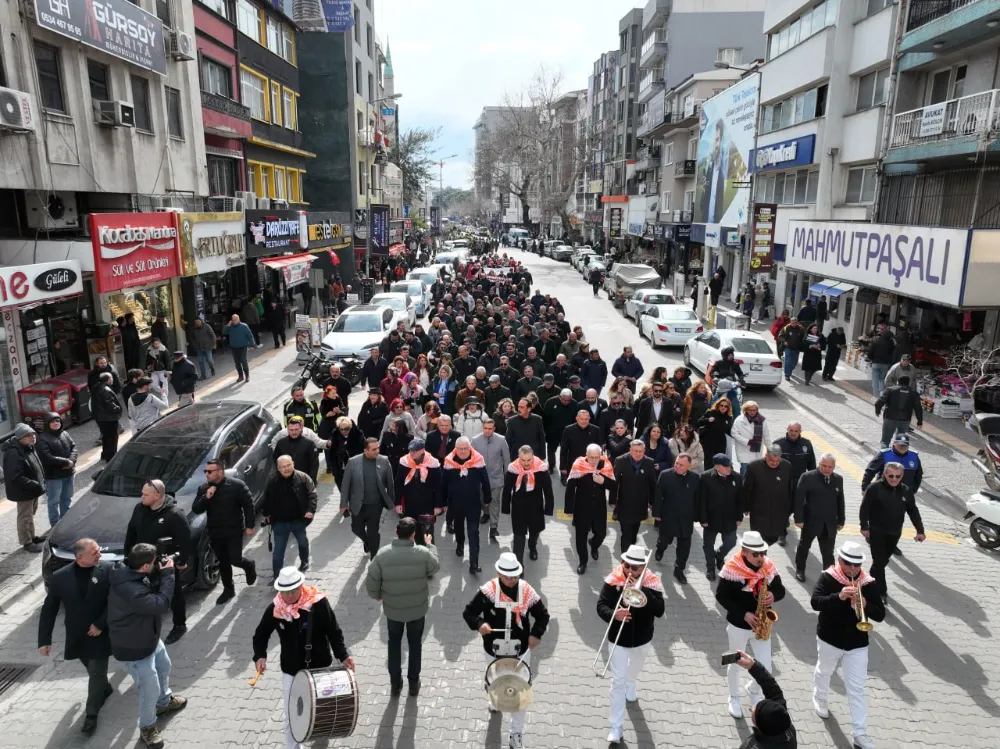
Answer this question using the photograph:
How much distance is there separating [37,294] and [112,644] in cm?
892

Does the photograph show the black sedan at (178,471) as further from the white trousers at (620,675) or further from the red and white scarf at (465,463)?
the white trousers at (620,675)

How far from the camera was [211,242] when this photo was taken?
19.0 metres

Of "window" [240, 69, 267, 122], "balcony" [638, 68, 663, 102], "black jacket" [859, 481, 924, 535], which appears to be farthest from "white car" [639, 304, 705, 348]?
"balcony" [638, 68, 663, 102]

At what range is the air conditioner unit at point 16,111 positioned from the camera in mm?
11930

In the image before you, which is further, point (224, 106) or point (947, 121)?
point (224, 106)

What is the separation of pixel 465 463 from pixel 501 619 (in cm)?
287

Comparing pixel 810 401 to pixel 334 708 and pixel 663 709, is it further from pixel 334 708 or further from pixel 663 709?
pixel 334 708

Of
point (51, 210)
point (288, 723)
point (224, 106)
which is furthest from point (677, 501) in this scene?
point (224, 106)

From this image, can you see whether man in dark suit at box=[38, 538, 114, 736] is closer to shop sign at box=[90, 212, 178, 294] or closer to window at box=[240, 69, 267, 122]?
shop sign at box=[90, 212, 178, 294]

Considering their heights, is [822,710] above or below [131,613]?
below

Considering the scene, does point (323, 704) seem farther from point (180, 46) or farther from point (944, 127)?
point (944, 127)

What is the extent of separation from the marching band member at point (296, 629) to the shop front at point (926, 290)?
44.0 feet

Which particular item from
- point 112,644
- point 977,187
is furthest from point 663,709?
point 977,187

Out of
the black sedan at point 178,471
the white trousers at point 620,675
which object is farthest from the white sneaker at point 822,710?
the black sedan at point 178,471
